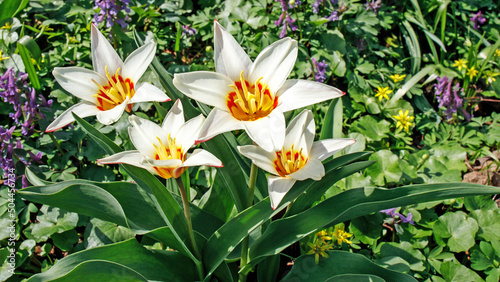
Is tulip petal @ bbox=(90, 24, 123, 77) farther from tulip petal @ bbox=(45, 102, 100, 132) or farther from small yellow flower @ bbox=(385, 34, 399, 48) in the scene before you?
small yellow flower @ bbox=(385, 34, 399, 48)

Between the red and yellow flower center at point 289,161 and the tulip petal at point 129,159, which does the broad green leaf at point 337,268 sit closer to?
the red and yellow flower center at point 289,161

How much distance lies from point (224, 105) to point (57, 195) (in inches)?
22.4

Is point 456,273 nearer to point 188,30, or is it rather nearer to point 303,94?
point 303,94

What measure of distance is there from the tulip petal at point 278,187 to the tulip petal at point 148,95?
0.37 metres

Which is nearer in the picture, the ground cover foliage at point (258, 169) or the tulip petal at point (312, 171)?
the tulip petal at point (312, 171)

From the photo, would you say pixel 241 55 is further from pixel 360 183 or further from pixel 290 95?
pixel 360 183

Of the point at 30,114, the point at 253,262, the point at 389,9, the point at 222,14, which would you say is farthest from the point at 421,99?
the point at 30,114

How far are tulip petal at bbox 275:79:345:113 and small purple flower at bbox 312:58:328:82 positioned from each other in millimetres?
1183

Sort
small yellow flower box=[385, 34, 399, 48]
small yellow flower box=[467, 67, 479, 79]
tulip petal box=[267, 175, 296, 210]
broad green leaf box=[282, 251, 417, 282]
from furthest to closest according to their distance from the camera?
small yellow flower box=[385, 34, 399, 48]
small yellow flower box=[467, 67, 479, 79]
broad green leaf box=[282, 251, 417, 282]
tulip petal box=[267, 175, 296, 210]

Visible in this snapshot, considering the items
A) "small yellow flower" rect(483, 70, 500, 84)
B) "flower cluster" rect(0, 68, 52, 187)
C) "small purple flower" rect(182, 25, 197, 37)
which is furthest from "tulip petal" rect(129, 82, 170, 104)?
"small yellow flower" rect(483, 70, 500, 84)

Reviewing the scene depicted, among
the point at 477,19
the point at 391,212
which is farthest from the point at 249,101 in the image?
the point at 477,19

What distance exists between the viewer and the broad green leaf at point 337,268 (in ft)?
4.29

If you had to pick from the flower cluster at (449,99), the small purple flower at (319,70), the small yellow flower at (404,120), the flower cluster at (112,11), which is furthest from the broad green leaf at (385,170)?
the flower cluster at (112,11)

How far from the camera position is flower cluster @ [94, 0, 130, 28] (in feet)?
6.88
